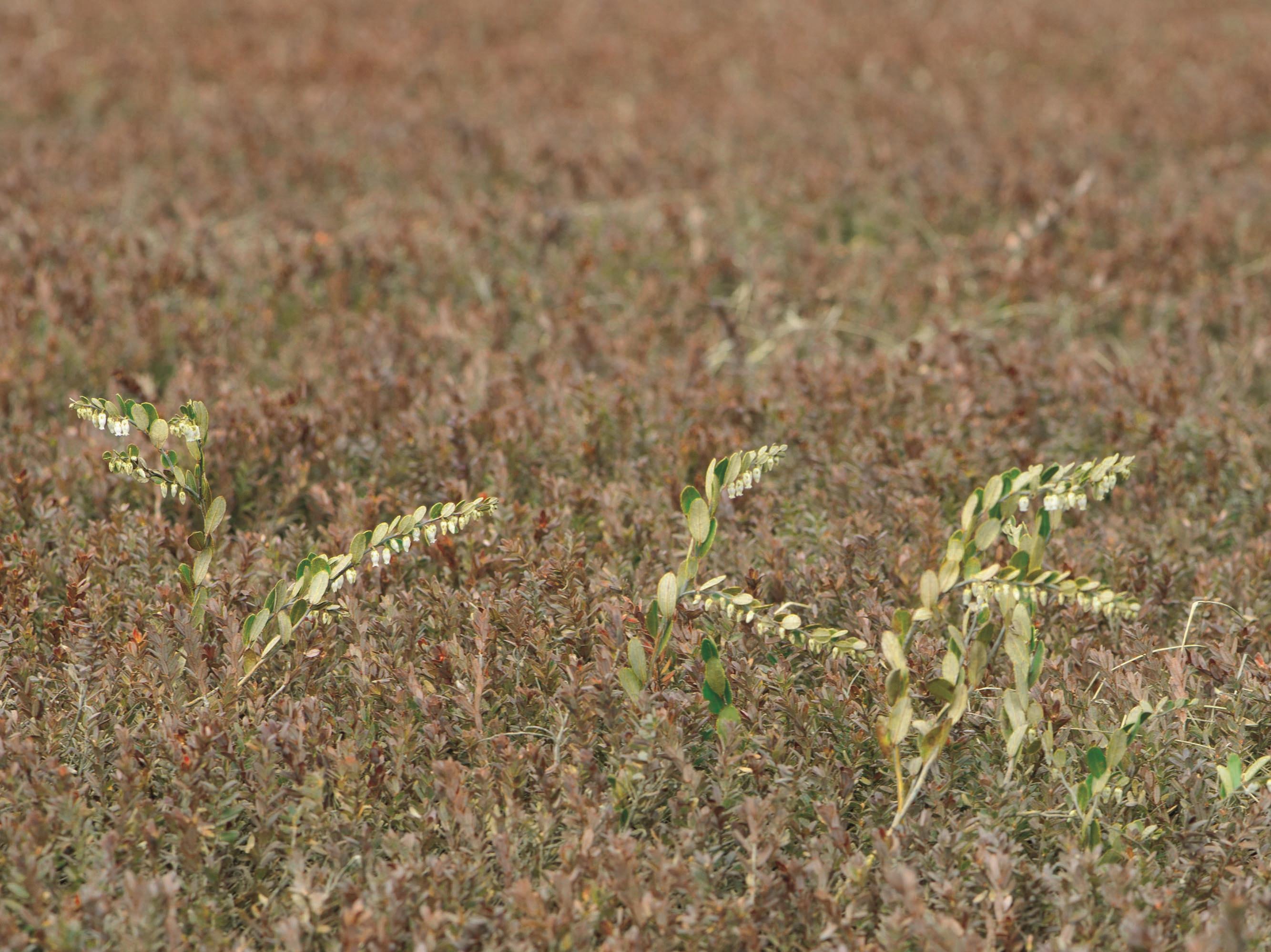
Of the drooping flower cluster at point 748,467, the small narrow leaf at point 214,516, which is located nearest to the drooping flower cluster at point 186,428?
the small narrow leaf at point 214,516

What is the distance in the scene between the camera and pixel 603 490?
152 inches

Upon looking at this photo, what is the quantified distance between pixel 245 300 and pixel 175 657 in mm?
2853

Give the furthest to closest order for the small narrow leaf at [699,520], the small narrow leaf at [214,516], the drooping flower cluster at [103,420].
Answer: the small narrow leaf at [214,516] < the small narrow leaf at [699,520] < the drooping flower cluster at [103,420]

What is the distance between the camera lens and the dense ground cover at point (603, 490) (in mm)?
2445

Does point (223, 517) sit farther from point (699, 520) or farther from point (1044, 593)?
point (1044, 593)

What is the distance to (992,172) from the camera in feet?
22.7

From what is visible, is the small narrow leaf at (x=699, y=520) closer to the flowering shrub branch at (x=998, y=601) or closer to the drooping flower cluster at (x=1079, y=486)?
the flowering shrub branch at (x=998, y=601)

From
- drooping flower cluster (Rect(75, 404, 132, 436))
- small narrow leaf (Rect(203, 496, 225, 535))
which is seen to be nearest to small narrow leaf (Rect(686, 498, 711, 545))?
small narrow leaf (Rect(203, 496, 225, 535))

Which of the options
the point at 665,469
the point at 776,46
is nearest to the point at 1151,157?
the point at 776,46

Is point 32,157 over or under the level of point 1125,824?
over

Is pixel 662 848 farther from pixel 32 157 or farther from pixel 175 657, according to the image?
pixel 32 157

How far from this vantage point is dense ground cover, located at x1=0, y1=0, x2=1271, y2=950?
8.02ft

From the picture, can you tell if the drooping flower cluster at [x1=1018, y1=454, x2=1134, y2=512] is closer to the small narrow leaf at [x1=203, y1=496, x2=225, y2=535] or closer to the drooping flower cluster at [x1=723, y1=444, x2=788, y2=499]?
the drooping flower cluster at [x1=723, y1=444, x2=788, y2=499]

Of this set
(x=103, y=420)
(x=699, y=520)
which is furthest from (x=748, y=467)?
(x=103, y=420)
